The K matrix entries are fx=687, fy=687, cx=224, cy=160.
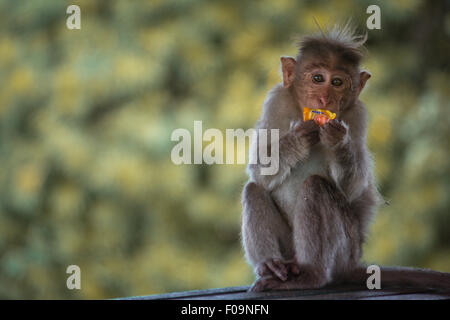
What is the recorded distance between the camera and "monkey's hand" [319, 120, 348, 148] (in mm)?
3523

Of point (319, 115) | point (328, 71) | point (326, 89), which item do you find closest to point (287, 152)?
point (319, 115)

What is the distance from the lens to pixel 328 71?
12.4 ft

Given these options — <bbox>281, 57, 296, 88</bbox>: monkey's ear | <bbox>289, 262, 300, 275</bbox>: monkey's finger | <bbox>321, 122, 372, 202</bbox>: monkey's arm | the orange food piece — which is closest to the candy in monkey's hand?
the orange food piece

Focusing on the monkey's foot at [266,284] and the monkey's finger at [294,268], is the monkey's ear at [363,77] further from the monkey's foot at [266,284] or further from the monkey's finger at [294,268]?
the monkey's foot at [266,284]

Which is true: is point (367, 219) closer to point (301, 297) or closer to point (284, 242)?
point (284, 242)

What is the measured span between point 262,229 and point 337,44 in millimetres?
1114

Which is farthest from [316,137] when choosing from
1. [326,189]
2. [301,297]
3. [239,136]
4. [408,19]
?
[408,19]

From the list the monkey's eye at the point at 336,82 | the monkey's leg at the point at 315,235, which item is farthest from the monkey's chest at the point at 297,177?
the monkey's eye at the point at 336,82

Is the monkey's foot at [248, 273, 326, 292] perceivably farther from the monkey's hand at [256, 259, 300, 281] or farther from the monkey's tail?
the monkey's tail

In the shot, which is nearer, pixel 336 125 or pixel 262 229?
pixel 336 125

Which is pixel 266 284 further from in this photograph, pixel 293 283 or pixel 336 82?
pixel 336 82

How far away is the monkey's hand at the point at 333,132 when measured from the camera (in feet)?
11.6

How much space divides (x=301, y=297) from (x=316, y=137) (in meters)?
0.84
